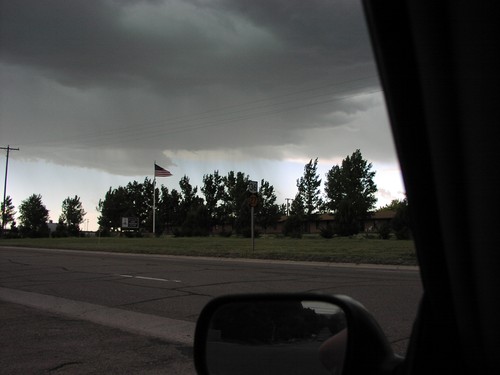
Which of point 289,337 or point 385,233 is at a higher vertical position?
point 385,233

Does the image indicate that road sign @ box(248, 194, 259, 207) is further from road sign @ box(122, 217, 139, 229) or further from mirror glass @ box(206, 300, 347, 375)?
road sign @ box(122, 217, 139, 229)

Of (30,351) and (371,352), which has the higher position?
(371,352)

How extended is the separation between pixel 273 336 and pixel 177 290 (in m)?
8.89

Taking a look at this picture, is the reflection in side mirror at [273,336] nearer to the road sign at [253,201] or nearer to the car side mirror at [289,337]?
the car side mirror at [289,337]

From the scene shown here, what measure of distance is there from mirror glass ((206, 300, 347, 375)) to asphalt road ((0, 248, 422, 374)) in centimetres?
323

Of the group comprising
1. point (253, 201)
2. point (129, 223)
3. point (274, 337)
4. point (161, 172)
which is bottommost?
point (274, 337)

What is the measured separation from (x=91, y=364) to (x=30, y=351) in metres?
1.04

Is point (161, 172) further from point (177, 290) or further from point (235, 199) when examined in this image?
point (177, 290)

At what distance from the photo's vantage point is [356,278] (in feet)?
40.8

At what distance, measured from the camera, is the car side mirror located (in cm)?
146

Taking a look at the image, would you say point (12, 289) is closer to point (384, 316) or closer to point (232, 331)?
point (384, 316)

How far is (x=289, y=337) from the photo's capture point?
1.87 meters

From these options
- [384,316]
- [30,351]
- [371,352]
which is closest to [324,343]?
[371,352]

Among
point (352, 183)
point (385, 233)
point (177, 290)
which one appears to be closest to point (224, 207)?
point (352, 183)
